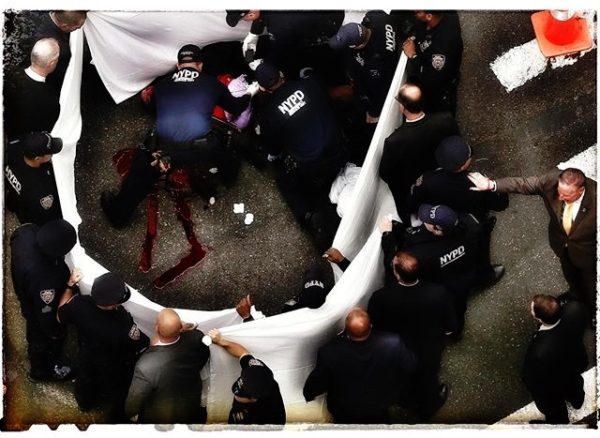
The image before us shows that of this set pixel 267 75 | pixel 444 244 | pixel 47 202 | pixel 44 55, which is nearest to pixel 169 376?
pixel 47 202

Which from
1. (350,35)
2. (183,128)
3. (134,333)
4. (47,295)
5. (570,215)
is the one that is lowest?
(134,333)

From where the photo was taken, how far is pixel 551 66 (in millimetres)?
7105

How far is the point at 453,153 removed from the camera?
6.25 m

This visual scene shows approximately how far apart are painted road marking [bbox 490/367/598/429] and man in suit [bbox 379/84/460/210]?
6.29ft

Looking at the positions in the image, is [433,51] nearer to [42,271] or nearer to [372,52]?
[372,52]

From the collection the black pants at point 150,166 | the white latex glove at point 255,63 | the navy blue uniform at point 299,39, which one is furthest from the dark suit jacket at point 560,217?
the black pants at point 150,166

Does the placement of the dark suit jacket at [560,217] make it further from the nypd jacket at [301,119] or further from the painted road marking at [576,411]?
the nypd jacket at [301,119]

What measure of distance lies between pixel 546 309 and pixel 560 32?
2.15m

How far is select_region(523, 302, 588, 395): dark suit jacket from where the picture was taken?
629 centimetres

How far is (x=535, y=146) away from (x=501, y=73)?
2.15 feet

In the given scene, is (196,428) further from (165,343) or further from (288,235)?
(288,235)

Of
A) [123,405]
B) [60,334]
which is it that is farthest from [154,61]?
[123,405]

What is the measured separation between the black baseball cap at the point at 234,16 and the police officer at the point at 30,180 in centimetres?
157

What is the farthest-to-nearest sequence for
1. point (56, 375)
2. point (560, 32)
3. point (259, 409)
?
point (560, 32)
point (56, 375)
point (259, 409)
